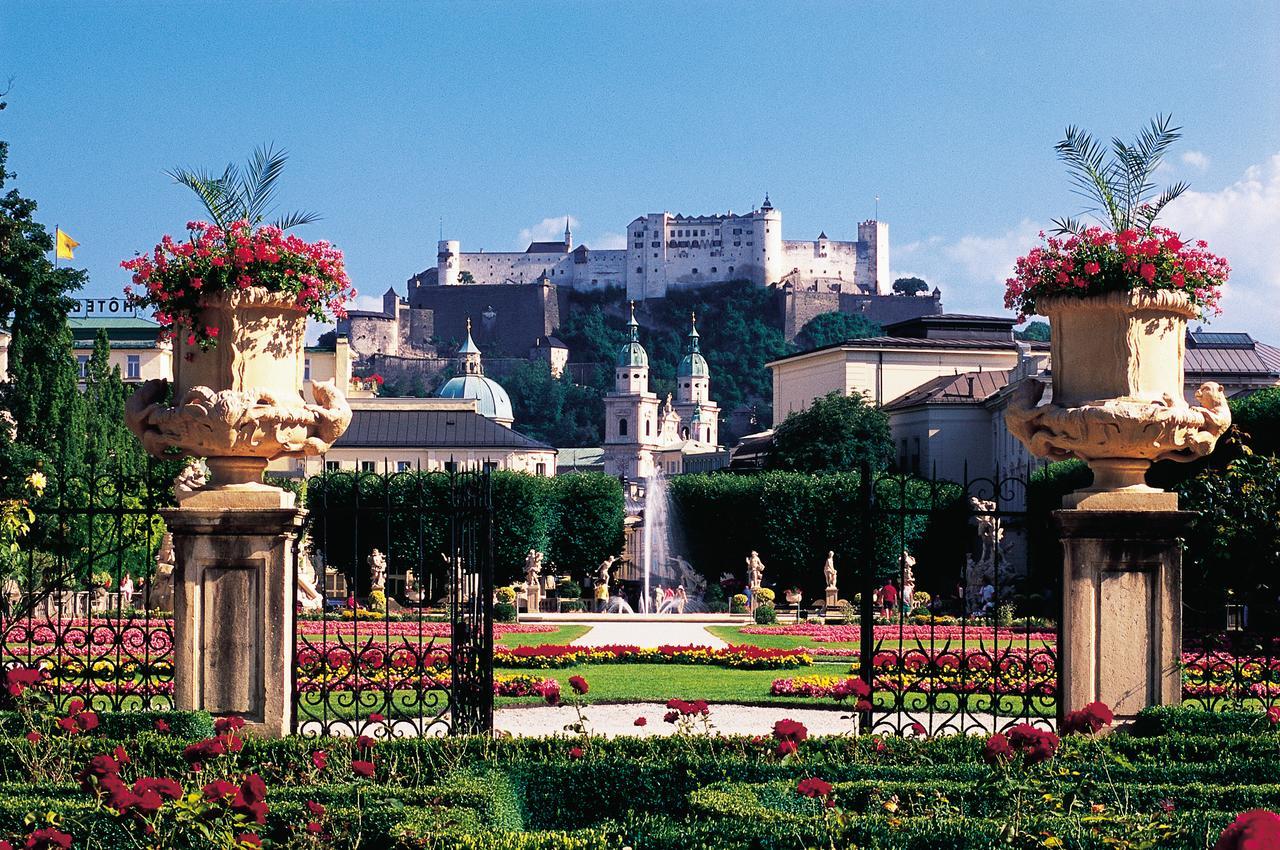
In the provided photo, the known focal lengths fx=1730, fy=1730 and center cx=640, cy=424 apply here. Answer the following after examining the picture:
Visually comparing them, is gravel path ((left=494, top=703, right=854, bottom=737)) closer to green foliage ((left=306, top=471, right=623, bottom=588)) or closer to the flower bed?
the flower bed

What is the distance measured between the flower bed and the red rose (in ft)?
64.1

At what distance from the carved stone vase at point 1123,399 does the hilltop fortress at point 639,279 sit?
5839 inches

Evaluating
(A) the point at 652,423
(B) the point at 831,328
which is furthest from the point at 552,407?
(B) the point at 831,328

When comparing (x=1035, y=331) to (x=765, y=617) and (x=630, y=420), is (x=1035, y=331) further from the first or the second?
(x=765, y=617)

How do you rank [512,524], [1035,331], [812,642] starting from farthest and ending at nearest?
[1035,331] < [512,524] < [812,642]

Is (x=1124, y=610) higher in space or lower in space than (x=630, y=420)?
lower

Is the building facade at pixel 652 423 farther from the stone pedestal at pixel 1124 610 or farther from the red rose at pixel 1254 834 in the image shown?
the red rose at pixel 1254 834

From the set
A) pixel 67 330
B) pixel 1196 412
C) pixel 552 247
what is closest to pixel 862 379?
pixel 67 330

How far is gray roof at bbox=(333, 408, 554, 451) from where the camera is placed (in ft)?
270

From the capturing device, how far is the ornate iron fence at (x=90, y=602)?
41.4ft

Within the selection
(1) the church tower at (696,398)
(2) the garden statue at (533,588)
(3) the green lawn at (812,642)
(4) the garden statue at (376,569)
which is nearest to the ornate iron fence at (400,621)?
(4) the garden statue at (376,569)

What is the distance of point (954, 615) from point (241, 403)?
1237 inches

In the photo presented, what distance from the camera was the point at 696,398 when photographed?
15112 centimetres

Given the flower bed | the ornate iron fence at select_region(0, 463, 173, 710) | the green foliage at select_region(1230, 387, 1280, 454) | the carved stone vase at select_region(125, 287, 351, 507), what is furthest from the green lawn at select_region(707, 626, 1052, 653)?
the carved stone vase at select_region(125, 287, 351, 507)
